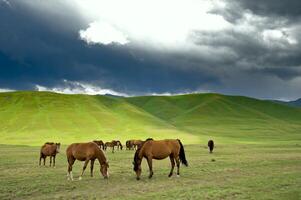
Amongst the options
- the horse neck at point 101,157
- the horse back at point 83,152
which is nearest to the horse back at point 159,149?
the horse neck at point 101,157

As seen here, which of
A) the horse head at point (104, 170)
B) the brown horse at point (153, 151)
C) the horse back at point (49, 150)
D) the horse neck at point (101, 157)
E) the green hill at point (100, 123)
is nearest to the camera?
the brown horse at point (153, 151)

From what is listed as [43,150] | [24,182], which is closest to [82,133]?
[43,150]

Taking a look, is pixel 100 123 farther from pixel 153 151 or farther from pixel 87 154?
pixel 153 151

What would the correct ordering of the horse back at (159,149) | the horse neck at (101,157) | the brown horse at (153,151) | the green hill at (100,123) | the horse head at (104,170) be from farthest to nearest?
1. the green hill at (100,123)
2. the horse head at (104,170)
3. the horse neck at (101,157)
4. the horse back at (159,149)
5. the brown horse at (153,151)

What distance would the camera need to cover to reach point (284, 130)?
15075cm

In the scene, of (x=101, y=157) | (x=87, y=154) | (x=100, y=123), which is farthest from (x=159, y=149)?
(x=100, y=123)

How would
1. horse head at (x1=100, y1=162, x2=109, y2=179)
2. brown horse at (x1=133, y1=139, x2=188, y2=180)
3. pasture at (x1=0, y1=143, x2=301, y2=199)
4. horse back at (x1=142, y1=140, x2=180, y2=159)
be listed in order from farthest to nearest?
horse head at (x1=100, y1=162, x2=109, y2=179)
horse back at (x1=142, y1=140, x2=180, y2=159)
brown horse at (x1=133, y1=139, x2=188, y2=180)
pasture at (x1=0, y1=143, x2=301, y2=199)

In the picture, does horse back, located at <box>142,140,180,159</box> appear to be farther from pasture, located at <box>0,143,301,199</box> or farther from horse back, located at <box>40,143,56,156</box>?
horse back, located at <box>40,143,56,156</box>

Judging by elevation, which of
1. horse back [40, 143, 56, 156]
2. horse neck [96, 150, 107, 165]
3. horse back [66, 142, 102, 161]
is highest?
horse back [40, 143, 56, 156]

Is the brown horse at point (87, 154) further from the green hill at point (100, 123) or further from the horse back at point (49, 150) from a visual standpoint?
the green hill at point (100, 123)

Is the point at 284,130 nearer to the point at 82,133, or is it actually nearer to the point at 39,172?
the point at 82,133

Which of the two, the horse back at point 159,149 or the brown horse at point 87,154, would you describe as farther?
the brown horse at point 87,154

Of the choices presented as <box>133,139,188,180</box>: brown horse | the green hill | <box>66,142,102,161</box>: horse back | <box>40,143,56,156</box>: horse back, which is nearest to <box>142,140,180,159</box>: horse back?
<box>133,139,188,180</box>: brown horse

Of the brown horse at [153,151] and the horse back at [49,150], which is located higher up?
the horse back at [49,150]
